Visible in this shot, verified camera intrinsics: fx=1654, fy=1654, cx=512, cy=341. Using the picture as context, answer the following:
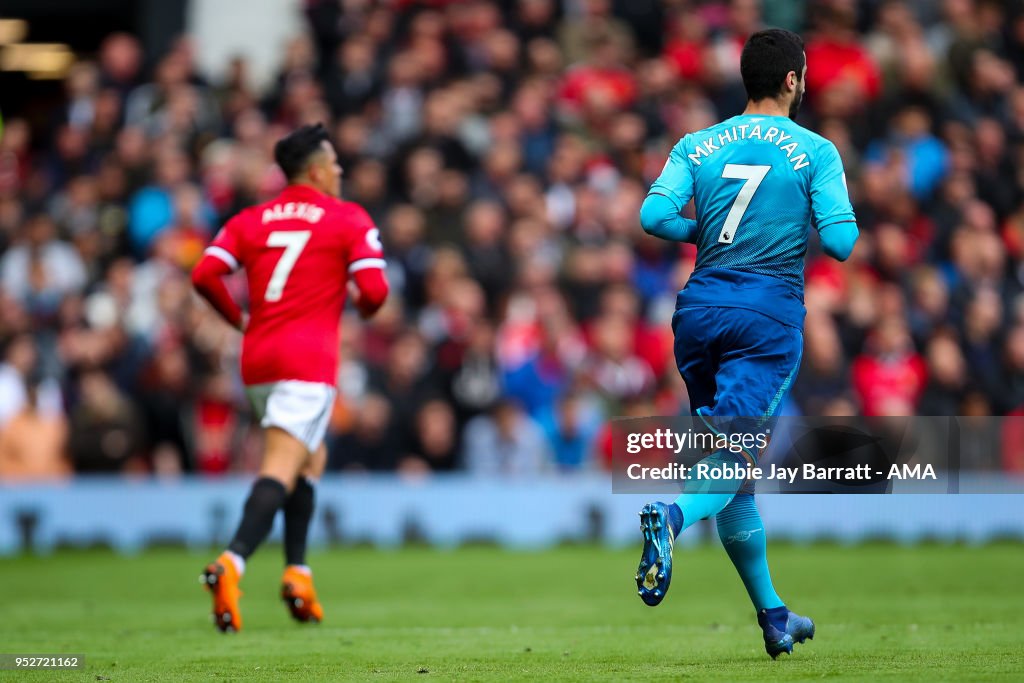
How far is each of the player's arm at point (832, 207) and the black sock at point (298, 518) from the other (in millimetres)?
3756

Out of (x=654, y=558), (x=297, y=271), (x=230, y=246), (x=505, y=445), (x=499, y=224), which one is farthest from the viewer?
(x=499, y=224)

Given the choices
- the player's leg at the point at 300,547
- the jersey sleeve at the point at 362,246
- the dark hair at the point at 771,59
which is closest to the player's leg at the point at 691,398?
the dark hair at the point at 771,59

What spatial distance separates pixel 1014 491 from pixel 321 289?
340 inches

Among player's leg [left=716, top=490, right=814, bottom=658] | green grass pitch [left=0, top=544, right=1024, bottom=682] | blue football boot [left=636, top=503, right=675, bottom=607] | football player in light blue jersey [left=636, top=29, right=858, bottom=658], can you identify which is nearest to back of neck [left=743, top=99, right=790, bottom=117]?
football player in light blue jersey [left=636, top=29, right=858, bottom=658]

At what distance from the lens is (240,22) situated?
2194 centimetres

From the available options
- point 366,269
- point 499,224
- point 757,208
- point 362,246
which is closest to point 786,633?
point 757,208

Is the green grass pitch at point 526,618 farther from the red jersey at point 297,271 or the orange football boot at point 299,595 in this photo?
the red jersey at point 297,271

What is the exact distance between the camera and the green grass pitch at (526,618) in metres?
6.71

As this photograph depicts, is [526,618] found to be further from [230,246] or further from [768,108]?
[768,108]

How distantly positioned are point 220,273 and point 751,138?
11.1ft

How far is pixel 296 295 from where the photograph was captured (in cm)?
890

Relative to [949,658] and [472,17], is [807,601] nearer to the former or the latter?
[949,658]

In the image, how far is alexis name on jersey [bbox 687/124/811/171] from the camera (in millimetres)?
6738

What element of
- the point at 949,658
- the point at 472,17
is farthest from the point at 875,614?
the point at 472,17
